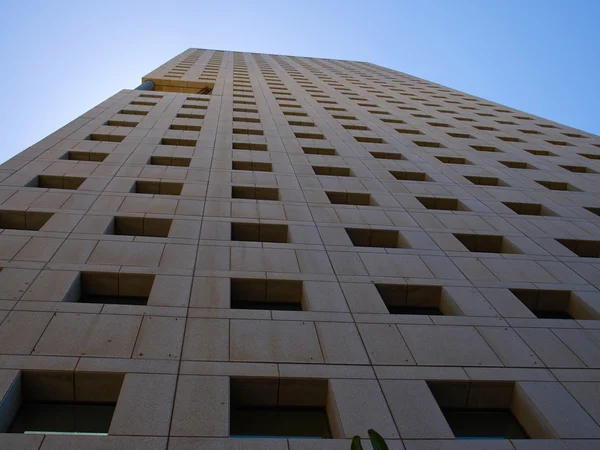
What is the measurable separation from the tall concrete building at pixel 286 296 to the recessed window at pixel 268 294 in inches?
1.8

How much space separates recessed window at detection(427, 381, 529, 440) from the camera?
815 centimetres

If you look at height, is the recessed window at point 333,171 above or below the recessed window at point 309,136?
below

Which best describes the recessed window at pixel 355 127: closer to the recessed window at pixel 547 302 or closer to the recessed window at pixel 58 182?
the recessed window at pixel 58 182

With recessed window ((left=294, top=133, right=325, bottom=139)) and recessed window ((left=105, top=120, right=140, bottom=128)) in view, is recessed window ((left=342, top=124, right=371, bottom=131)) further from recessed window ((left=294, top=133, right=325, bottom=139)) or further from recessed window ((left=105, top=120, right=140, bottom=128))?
recessed window ((left=105, top=120, right=140, bottom=128))

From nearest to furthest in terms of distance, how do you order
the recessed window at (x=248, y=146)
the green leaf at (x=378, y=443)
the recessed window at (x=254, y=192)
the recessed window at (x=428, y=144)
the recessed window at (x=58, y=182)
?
the green leaf at (x=378, y=443) → the recessed window at (x=58, y=182) → the recessed window at (x=254, y=192) → the recessed window at (x=248, y=146) → the recessed window at (x=428, y=144)

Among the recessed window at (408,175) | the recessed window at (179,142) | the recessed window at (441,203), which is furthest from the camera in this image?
the recessed window at (179,142)

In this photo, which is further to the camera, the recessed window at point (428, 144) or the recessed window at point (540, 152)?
the recessed window at point (540, 152)

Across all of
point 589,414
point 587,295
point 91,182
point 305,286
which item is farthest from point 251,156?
point 589,414

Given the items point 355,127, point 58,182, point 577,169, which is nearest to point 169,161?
point 58,182

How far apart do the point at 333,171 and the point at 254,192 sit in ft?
13.4

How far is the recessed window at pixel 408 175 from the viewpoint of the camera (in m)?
18.9

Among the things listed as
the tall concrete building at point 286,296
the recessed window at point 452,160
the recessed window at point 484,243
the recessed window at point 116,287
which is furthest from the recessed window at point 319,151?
the recessed window at point 116,287

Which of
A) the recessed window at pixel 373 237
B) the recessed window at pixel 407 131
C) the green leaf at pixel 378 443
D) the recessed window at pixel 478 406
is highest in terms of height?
the green leaf at pixel 378 443

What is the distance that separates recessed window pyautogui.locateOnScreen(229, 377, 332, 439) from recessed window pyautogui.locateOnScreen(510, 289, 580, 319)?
613cm
